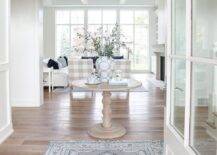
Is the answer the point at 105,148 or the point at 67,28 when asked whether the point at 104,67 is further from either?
the point at 67,28

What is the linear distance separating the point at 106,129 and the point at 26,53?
2.67 m

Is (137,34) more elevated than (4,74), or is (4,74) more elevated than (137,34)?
(137,34)

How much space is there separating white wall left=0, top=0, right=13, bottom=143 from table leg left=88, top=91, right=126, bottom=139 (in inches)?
42.9

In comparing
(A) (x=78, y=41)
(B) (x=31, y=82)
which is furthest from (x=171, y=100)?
(A) (x=78, y=41)

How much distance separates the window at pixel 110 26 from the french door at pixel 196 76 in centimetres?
1150

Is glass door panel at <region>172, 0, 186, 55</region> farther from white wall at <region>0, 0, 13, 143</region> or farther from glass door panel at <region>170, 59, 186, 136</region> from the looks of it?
white wall at <region>0, 0, 13, 143</region>

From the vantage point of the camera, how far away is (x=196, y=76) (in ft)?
4.96

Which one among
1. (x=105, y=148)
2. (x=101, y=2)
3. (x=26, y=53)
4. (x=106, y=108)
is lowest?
(x=105, y=148)

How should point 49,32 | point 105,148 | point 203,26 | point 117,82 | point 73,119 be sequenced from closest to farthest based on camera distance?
1. point 203,26
2. point 105,148
3. point 117,82
4. point 73,119
5. point 49,32

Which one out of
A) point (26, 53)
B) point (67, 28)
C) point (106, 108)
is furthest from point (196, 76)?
point (67, 28)

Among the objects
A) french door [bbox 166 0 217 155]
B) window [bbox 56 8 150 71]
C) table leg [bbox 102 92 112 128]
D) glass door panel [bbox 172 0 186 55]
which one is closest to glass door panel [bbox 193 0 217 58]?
french door [bbox 166 0 217 155]

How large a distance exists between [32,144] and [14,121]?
1231 mm

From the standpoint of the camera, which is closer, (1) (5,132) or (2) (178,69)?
(2) (178,69)

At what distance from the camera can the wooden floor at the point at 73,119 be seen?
3633 millimetres
